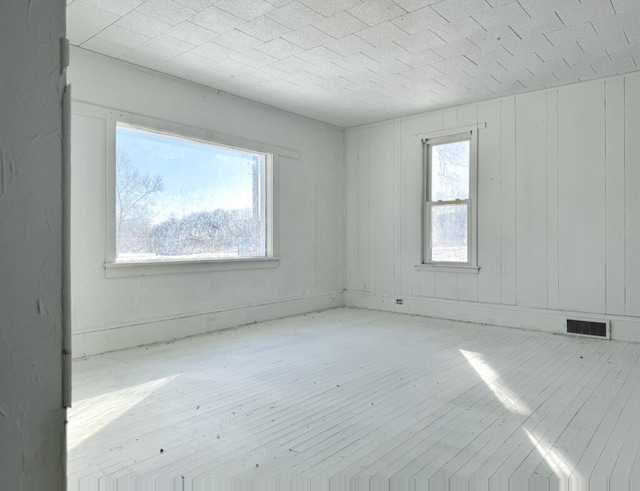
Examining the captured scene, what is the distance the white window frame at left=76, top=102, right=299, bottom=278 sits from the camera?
13.0 feet

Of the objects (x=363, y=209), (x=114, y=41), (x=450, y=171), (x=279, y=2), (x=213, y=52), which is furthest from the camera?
(x=363, y=209)

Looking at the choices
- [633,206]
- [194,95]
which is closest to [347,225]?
[194,95]

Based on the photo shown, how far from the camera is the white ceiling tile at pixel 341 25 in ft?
10.8

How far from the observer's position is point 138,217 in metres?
4.23

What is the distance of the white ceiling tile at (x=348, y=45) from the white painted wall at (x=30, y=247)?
355 cm

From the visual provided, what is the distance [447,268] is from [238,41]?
11.7 feet

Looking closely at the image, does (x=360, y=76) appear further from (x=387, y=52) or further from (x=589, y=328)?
(x=589, y=328)

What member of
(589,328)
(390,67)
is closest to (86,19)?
(390,67)

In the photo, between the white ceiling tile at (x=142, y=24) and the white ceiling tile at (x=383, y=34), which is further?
the white ceiling tile at (x=383, y=34)

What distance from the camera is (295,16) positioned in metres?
3.30

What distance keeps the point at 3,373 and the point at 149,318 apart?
4.14 meters

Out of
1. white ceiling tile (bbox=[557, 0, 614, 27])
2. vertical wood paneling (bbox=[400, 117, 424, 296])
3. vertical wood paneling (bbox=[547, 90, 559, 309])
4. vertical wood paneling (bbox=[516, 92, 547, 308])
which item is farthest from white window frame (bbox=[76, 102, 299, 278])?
white ceiling tile (bbox=[557, 0, 614, 27])

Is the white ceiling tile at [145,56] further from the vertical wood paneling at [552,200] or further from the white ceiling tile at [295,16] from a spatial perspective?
the vertical wood paneling at [552,200]

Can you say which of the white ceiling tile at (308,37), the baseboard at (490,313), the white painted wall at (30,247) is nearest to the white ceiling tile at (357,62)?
the white ceiling tile at (308,37)
